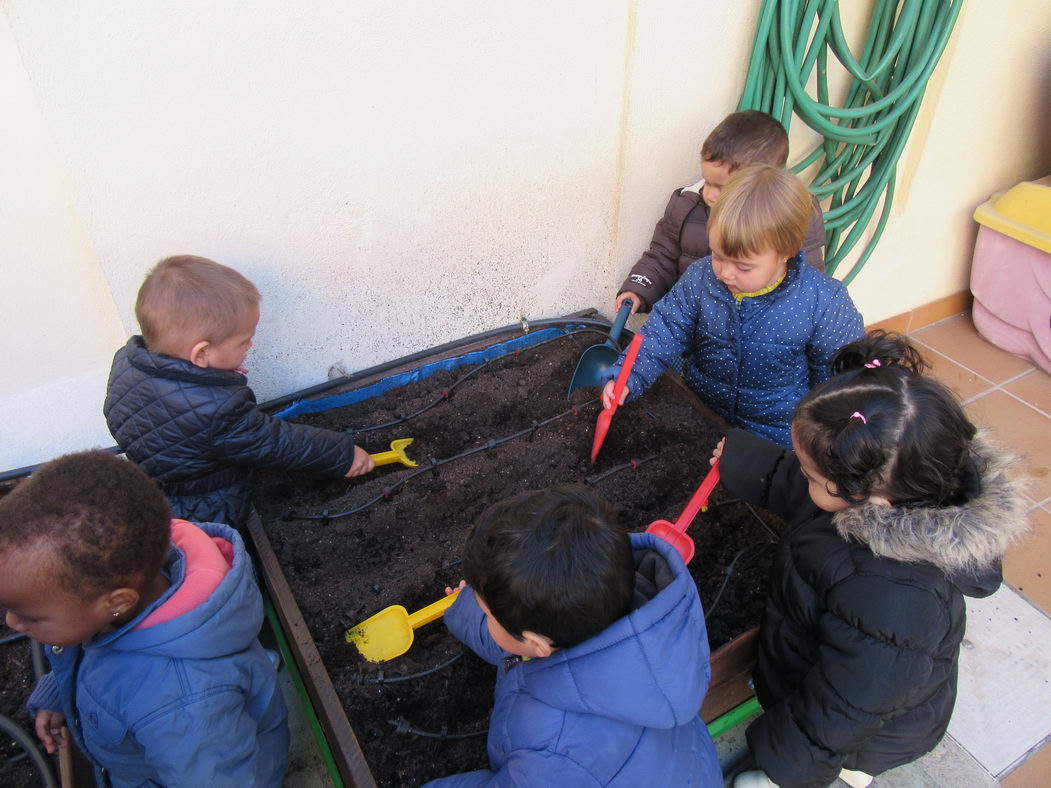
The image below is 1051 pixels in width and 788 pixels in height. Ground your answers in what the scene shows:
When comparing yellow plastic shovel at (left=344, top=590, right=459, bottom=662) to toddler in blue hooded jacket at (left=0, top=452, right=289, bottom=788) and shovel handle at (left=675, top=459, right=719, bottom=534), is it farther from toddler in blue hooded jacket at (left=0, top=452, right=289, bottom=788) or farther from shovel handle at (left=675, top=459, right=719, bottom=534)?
shovel handle at (left=675, top=459, right=719, bottom=534)

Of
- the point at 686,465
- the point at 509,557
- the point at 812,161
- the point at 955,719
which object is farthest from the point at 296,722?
the point at 812,161

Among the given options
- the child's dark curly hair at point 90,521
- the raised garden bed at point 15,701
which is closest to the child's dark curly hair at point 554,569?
the child's dark curly hair at point 90,521

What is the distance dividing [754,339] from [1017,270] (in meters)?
1.89

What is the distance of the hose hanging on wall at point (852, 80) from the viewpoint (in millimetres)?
2125

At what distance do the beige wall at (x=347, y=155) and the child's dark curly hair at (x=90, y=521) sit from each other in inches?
34.5

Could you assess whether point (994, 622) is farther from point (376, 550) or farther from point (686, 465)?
point (376, 550)

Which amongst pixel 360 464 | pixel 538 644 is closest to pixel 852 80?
pixel 360 464

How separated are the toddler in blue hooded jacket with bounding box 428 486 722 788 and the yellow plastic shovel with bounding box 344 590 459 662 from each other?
0.54 metres

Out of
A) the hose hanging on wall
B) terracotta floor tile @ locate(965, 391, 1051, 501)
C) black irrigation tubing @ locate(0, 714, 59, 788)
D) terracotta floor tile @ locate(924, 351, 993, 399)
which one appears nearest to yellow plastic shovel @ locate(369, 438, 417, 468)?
black irrigation tubing @ locate(0, 714, 59, 788)

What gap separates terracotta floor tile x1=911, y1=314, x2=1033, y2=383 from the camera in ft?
9.71

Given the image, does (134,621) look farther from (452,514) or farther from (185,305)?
(452,514)

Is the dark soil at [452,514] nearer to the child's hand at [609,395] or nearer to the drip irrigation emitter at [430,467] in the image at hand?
the drip irrigation emitter at [430,467]

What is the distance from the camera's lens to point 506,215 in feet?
7.39

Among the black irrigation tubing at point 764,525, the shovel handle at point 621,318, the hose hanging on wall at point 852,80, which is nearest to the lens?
the black irrigation tubing at point 764,525
